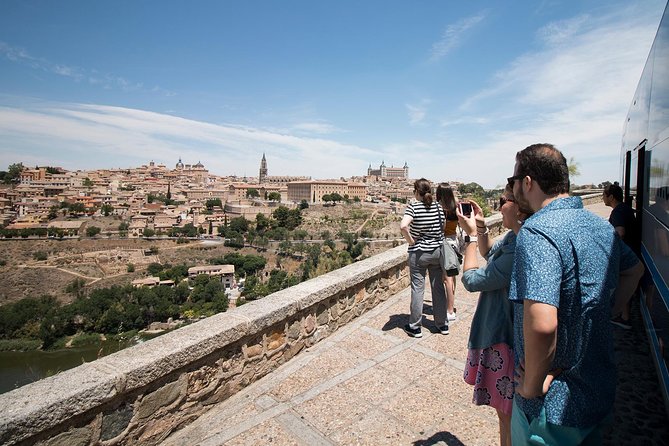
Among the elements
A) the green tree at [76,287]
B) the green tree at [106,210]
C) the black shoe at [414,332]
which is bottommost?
the green tree at [76,287]

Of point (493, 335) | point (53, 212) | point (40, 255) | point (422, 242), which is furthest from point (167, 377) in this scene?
point (53, 212)

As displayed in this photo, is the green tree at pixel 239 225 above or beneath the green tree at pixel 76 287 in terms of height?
above

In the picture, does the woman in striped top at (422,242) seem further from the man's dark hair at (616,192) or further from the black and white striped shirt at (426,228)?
the man's dark hair at (616,192)

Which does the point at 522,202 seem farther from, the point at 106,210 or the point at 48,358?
the point at 106,210

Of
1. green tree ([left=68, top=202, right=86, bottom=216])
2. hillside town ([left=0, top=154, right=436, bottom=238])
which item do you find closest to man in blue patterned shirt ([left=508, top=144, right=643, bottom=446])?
hillside town ([left=0, top=154, right=436, bottom=238])

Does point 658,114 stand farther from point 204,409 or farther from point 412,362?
point 204,409

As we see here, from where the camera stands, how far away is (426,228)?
137 inches

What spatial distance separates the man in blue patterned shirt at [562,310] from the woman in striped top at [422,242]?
7.61 feet

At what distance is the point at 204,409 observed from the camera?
96.1 inches

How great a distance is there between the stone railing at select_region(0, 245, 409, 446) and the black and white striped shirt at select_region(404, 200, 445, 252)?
937mm

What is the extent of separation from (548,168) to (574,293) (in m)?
0.40

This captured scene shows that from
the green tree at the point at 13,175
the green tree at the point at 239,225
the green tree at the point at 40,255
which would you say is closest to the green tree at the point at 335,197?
the green tree at the point at 239,225

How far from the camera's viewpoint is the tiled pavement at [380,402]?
7.16ft

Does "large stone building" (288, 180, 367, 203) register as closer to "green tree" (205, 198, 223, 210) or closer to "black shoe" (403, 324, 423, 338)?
"green tree" (205, 198, 223, 210)
